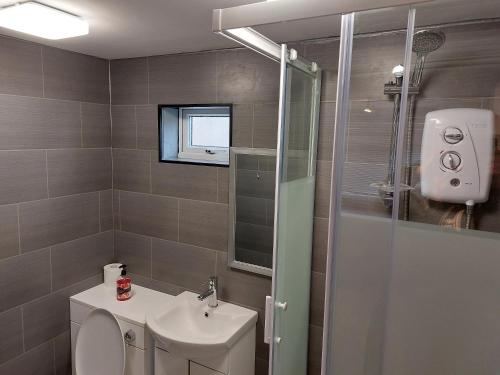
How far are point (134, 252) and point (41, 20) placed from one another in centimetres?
144

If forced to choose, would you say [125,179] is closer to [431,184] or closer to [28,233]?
[28,233]

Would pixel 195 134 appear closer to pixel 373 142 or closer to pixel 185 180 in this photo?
pixel 185 180

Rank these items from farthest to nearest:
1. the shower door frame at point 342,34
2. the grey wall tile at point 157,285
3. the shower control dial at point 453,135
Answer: the grey wall tile at point 157,285
the shower control dial at point 453,135
the shower door frame at point 342,34

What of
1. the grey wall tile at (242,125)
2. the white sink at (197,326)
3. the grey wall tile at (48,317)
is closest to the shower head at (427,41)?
the grey wall tile at (242,125)

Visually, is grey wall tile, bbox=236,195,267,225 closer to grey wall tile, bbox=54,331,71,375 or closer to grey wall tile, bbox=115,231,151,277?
grey wall tile, bbox=115,231,151,277

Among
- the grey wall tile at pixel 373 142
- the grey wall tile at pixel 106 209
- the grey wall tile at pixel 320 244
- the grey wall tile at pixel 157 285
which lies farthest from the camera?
the grey wall tile at pixel 106 209

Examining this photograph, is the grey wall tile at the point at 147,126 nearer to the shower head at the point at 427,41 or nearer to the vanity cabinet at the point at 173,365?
the vanity cabinet at the point at 173,365

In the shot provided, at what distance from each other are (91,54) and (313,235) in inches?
64.6

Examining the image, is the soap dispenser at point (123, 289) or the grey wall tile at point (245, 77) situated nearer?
the grey wall tile at point (245, 77)

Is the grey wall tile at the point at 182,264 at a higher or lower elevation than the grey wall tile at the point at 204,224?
lower

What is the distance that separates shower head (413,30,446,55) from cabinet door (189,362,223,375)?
5.24ft

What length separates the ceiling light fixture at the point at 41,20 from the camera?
131 cm

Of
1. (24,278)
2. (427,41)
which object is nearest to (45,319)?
(24,278)

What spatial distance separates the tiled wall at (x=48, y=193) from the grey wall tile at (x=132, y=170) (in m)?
0.06
